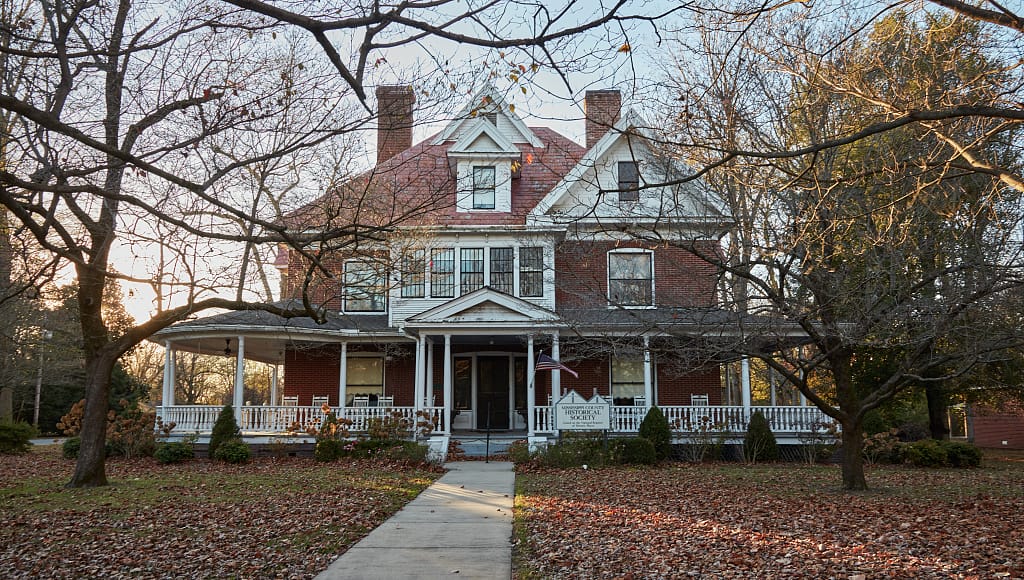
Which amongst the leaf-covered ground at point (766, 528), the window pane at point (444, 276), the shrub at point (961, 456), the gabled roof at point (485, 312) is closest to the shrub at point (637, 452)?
the leaf-covered ground at point (766, 528)

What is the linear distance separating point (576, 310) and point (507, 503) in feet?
28.2

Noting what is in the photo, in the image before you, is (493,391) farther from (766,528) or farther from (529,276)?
(766,528)

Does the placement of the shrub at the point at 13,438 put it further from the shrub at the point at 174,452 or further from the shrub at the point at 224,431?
the shrub at the point at 224,431

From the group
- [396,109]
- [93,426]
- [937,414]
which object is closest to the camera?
[396,109]

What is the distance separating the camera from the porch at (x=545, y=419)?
18.4 m

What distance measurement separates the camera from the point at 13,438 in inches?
854

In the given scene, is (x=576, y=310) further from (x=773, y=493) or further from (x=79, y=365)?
(x=79, y=365)

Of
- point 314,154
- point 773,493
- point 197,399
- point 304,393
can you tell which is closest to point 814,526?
point 773,493

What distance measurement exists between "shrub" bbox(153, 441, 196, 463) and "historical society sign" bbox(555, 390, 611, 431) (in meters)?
8.90

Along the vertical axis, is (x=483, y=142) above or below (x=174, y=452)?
above

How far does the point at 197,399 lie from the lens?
51625 millimetres

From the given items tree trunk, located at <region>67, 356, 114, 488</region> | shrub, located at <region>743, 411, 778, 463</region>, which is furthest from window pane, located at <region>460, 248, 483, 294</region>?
tree trunk, located at <region>67, 356, 114, 488</region>

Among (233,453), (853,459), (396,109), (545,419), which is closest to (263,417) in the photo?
(233,453)

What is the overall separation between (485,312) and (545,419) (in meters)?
3.10
